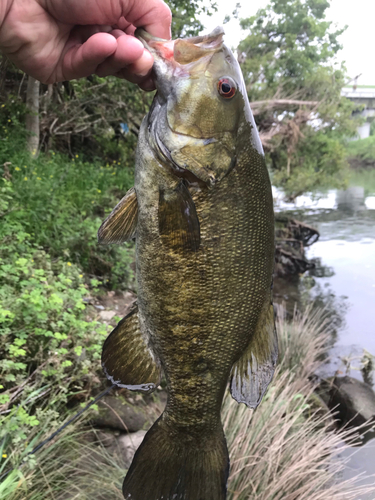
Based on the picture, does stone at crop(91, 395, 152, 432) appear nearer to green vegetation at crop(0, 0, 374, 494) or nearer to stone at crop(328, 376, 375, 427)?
green vegetation at crop(0, 0, 374, 494)

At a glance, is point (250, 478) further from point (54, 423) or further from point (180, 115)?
point (180, 115)

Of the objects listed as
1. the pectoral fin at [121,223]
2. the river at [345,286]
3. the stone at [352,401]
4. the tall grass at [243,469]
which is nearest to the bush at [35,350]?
the tall grass at [243,469]

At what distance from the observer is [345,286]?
11445 millimetres

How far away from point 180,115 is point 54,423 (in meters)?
2.26

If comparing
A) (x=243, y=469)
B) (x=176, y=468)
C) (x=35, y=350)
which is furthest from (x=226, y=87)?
(x=35, y=350)

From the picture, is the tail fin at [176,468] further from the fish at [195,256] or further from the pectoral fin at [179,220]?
the pectoral fin at [179,220]

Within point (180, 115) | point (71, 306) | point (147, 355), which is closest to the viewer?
point (180, 115)

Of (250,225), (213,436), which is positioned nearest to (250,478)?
(213,436)

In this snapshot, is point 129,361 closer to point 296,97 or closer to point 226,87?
point 226,87

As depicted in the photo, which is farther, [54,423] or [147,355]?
[54,423]

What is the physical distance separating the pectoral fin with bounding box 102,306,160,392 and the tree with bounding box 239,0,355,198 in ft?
41.0

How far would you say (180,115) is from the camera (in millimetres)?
1291

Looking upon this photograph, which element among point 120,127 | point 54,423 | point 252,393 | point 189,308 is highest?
point 120,127

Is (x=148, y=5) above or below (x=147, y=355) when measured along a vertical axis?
above
